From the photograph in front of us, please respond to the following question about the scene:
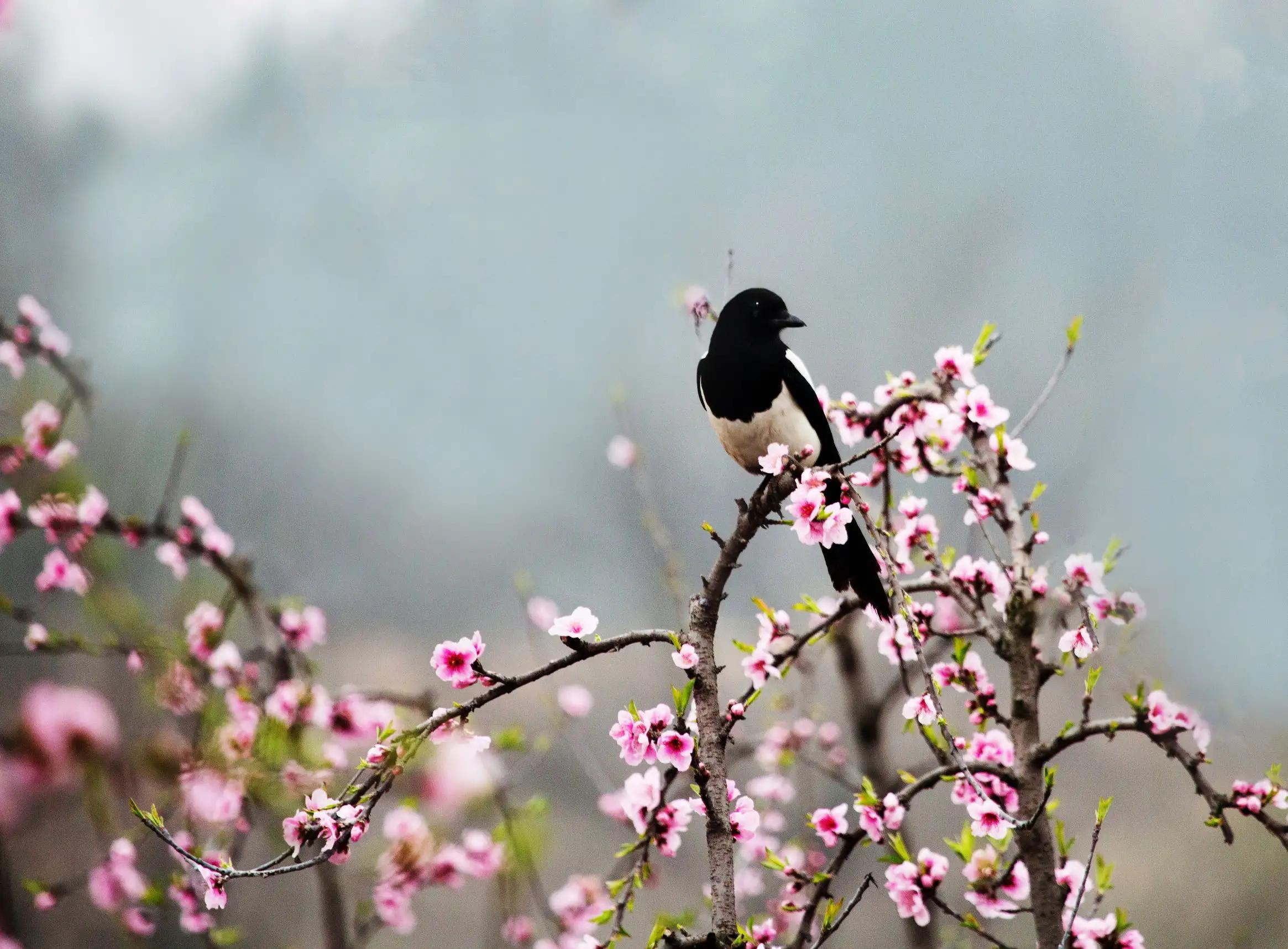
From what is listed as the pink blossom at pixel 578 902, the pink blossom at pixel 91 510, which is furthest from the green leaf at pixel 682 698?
the pink blossom at pixel 91 510

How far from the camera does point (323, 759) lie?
2373 mm

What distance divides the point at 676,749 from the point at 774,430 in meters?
0.63

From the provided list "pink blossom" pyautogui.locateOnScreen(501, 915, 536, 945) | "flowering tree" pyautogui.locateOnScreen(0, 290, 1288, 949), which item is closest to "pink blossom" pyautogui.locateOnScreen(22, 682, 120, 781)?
"flowering tree" pyautogui.locateOnScreen(0, 290, 1288, 949)

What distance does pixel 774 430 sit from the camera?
164cm

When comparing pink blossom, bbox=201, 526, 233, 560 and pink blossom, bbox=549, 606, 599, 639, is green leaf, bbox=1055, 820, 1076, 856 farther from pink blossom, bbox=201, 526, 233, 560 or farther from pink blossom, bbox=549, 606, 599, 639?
pink blossom, bbox=201, 526, 233, 560

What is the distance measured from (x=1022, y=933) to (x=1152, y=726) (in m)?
1.51

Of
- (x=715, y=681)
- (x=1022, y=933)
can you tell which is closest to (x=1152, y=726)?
(x=715, y=681)

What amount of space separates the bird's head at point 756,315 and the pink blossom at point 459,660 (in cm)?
79

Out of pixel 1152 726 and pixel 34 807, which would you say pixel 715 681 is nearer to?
pixel 1152 726

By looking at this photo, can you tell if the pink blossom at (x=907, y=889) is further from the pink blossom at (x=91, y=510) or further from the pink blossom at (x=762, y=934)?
the pink blossom at (x=91, y=510)

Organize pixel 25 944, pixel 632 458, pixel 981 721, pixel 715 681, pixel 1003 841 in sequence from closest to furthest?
pixel 715 681
pixel 1003 841
pixel 981 721
pixel 25 944
pixel 632 458

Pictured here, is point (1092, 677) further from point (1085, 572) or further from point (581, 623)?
point (581, 623)

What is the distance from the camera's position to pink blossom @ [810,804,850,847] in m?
1.58

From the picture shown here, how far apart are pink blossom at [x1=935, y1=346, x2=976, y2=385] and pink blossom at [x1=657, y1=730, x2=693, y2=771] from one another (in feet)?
2.79
